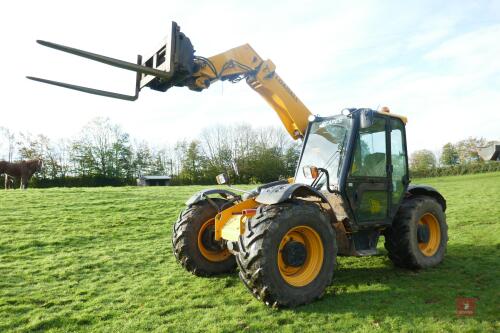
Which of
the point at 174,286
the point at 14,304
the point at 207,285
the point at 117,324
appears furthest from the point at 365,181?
the point at 14,304

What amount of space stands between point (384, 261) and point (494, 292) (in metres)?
2.03

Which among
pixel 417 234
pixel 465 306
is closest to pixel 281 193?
pixel 465 306

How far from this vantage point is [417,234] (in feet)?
20.5

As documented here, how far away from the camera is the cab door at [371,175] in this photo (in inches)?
222

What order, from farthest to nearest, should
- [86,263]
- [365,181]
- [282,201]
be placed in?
[86,263], [365,181], [282,201]

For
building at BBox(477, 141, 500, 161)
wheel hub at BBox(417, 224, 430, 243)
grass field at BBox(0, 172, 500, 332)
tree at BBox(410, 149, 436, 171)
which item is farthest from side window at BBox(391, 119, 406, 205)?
tree at BBox(410, 149, 436, 171)

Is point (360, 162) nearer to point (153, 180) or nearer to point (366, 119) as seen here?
point (366, 119)

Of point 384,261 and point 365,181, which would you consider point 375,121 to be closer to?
point 365,181

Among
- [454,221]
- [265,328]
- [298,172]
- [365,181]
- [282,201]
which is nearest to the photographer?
[265,328]

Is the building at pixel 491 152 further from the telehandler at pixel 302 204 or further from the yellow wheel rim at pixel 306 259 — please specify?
the yellow wheel rim at pixel 306 259

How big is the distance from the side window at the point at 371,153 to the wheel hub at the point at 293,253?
5.19ft

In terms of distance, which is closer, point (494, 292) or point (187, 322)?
point (187, 322)

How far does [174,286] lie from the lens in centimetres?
536

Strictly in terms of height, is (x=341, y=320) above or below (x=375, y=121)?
below
